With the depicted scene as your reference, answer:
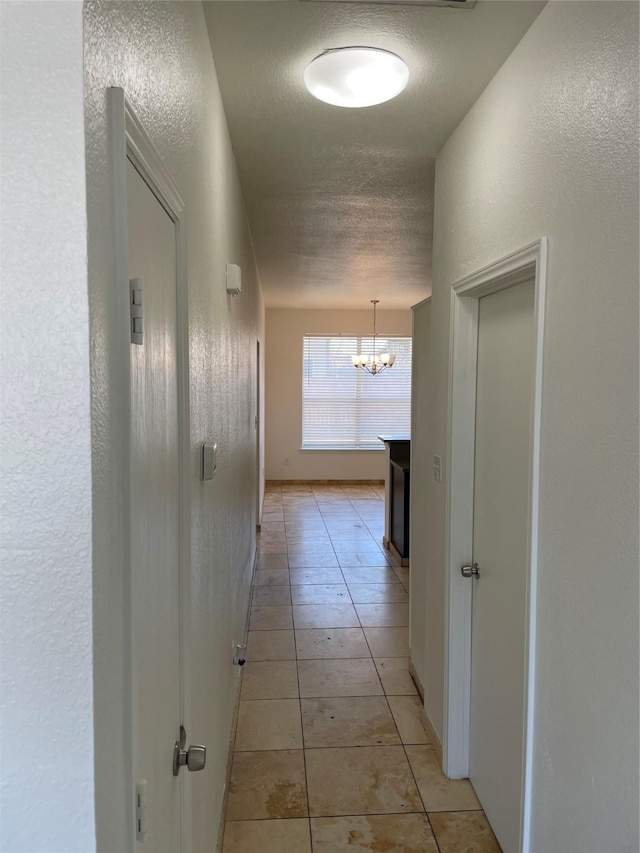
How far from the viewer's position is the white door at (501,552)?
1833 mm

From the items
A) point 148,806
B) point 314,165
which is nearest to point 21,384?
point 148,806

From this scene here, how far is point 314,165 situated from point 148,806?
257cm

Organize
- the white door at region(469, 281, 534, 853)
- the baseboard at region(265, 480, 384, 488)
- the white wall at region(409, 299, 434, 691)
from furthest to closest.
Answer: the baseboard at region(265, 480, 384, 488)
the white wall at region(409, 299, 434, 691)
the white door at region(469, 281, 534, 853)

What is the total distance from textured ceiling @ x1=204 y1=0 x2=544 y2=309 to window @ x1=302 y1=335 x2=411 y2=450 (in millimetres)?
4476

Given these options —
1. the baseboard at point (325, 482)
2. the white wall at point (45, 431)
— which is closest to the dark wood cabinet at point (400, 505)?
the baseboard at point (325, 482)

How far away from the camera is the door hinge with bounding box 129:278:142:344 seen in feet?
2.54

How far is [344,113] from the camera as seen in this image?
213cm

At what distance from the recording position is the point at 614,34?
3.86ft

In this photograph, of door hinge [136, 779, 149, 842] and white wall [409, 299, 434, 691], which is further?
white wall [409, 299, 434, 691]

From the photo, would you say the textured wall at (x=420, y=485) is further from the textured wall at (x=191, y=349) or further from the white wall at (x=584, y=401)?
the white wall at (x=584, y=401)

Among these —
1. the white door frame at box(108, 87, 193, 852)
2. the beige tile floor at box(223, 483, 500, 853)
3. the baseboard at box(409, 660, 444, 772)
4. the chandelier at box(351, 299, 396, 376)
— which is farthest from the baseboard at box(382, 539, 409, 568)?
the white door frame at box(108, 87, 193, 852)

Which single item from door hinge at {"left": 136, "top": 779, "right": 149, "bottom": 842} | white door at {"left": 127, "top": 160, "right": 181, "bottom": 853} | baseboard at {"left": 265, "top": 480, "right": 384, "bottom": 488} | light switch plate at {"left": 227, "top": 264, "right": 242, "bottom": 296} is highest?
light switch plate at {"left": 227, "top": 264, "right": 242, "bottom": 296}

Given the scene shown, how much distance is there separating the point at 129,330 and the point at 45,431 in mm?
194

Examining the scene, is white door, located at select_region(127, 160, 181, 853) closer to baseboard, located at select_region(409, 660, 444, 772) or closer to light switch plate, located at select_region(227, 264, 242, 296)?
light switch plate, located at select_region(227, 264, 242, 296)
